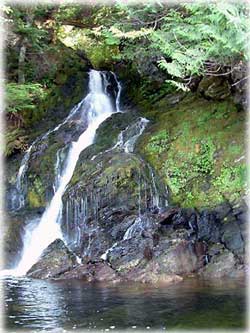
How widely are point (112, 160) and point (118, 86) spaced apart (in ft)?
16.9

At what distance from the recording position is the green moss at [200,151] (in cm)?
1154

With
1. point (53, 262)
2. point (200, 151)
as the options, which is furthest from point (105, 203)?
point (200, 151)

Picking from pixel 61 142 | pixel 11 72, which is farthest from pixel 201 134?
pixel 11 72

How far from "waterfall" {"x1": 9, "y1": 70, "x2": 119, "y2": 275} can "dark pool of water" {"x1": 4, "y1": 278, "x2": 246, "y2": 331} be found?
6.99 feet

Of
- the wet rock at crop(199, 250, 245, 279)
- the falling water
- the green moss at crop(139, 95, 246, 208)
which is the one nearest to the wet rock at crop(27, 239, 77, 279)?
the falling water

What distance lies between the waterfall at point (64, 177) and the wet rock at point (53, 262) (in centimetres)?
34

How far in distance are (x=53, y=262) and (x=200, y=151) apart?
481cm

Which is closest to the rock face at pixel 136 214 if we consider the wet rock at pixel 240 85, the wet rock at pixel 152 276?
the wet rock at pixel 152 276

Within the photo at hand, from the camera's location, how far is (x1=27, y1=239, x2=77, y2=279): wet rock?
10.6 m

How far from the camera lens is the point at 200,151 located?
12.4 m

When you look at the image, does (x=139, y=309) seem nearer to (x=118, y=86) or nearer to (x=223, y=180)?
(x=223, y=180)

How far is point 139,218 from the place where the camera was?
37.3 feet

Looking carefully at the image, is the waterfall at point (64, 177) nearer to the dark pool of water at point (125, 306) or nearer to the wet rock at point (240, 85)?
the dark pool of water at point (125, 306)

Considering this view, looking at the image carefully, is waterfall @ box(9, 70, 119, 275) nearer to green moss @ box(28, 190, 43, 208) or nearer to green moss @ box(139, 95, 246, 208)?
green moss @ box(28, 190, 43, 208)
